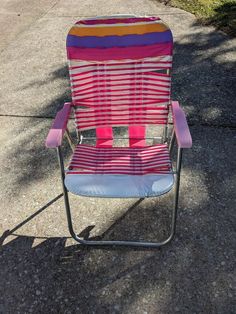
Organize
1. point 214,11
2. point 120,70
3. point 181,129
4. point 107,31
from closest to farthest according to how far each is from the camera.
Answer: point 181,129, point 107,31, point 120,70, point 214,11

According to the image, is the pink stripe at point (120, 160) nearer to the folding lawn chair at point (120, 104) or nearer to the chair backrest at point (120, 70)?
the folding lawn chair at point (120, 104)

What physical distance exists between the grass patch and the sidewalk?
5.27 ft

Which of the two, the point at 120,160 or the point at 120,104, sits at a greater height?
the point at 120,104

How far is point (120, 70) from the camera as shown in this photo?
2521mm

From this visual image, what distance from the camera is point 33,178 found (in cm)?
306

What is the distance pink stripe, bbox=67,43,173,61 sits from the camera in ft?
7.91

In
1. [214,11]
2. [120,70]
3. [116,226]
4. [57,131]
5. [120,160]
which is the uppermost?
[120,70]

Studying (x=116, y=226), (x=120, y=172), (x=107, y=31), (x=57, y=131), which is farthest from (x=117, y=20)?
(x=116, y=226)

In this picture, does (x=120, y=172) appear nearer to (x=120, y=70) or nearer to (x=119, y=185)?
(x=119, y=185)

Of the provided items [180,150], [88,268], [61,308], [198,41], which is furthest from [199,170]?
[198,41]

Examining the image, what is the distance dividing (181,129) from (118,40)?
747 millimetres

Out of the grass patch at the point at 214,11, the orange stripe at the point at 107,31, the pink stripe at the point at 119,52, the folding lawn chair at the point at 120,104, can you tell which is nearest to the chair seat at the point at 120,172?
→ the folding lawn chair at the point at 120,104

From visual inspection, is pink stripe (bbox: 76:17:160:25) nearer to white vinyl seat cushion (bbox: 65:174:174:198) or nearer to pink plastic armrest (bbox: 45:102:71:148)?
pink plastic armrest (bbox: 45:102:71:148)

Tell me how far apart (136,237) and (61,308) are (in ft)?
2.22
